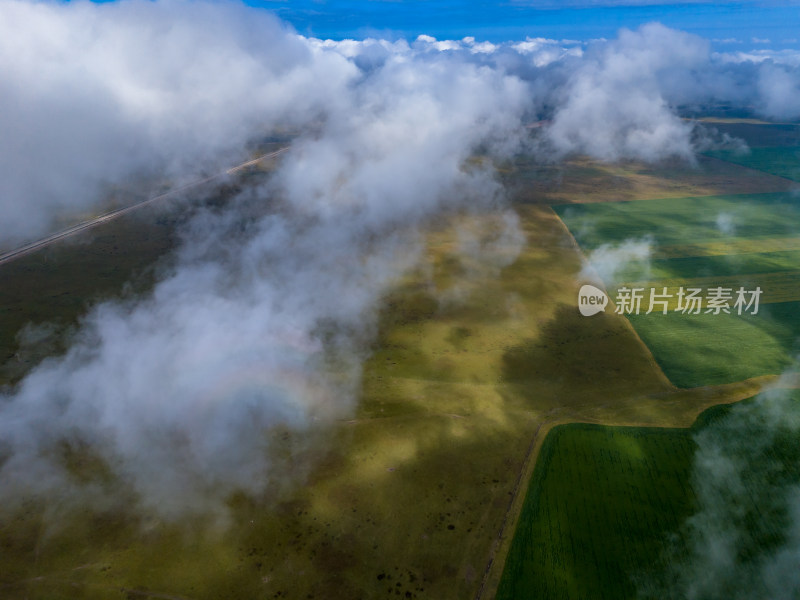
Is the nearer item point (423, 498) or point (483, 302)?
point (423, 498)

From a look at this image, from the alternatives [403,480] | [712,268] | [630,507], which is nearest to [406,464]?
[403,480]

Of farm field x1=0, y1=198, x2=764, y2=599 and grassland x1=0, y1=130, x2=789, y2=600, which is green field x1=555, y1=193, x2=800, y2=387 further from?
farm field x1=0, y1=198, x2=764, y2=599

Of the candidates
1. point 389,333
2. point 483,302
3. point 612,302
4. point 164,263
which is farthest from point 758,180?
point 164,263

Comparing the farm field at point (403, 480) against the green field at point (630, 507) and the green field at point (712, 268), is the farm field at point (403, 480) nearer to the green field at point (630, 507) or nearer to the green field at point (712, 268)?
the green field at point (630, 507)

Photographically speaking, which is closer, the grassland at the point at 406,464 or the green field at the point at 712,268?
the grassland at the point at 406,464

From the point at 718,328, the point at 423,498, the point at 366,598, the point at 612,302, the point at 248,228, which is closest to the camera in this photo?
the point at 366,598

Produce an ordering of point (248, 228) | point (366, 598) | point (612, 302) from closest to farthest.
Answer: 1. point (366, 598)
2. point (612, 302)
3. point (248, 228)

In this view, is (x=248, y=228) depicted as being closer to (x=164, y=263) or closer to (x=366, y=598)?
(x=164, y=263)

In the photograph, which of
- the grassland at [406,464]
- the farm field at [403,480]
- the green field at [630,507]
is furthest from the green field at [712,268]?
the green field at [630,507]

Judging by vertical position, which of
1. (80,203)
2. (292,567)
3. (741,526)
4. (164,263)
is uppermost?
(80,203)
